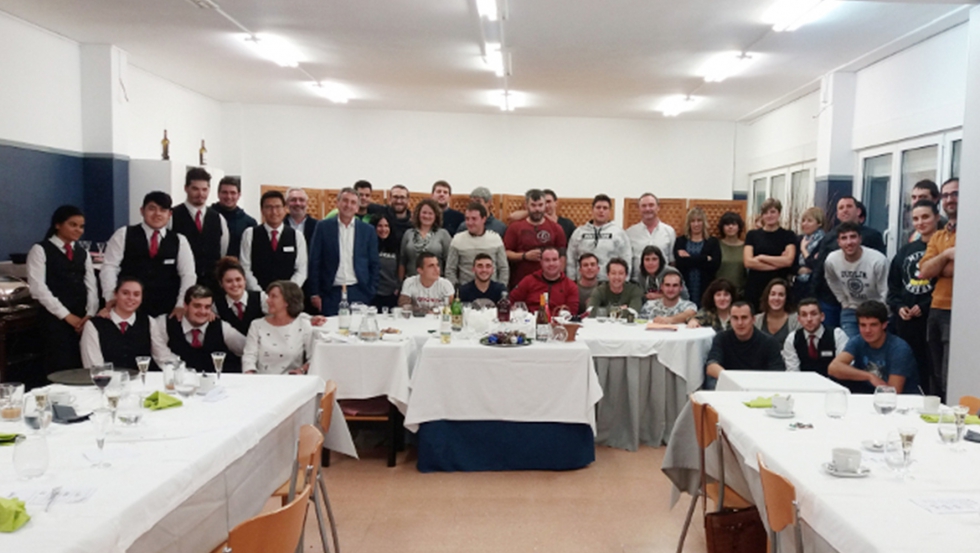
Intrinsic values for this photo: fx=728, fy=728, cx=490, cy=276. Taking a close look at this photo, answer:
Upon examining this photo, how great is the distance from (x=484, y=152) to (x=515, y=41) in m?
4.82

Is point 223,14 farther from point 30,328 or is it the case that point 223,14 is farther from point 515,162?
point 515,162

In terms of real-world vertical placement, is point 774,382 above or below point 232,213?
below

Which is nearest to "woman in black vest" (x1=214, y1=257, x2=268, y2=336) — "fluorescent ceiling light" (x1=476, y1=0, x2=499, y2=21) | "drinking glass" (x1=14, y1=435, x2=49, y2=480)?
"fluorescent ceiling light" (x1=476, y1=0, x2=499, y2=21)

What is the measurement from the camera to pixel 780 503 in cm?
201

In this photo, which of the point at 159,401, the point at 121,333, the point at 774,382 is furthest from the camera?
the point at 121,333

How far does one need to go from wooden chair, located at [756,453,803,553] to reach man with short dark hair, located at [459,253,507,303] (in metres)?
3.42

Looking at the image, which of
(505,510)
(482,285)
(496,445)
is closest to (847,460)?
(505,510)

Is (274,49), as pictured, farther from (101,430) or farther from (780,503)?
(780,503)

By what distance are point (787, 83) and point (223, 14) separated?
234 inches

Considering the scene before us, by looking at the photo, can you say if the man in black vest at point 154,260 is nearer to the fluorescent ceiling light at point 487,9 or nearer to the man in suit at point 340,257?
the man in suit at point 340,257

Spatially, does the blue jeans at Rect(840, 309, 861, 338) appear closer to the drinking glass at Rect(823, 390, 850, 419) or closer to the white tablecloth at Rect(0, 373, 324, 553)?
the drinking glass at Rect(823, 390, 850, 419)

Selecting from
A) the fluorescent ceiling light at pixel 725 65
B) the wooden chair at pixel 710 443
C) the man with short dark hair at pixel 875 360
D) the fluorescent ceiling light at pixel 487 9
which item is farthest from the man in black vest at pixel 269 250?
the fluorescent ceiling light at pixel 725 65

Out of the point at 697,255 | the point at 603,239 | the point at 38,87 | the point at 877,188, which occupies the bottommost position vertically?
the point at 697,255

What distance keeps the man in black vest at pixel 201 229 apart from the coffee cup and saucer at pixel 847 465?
4.07m
